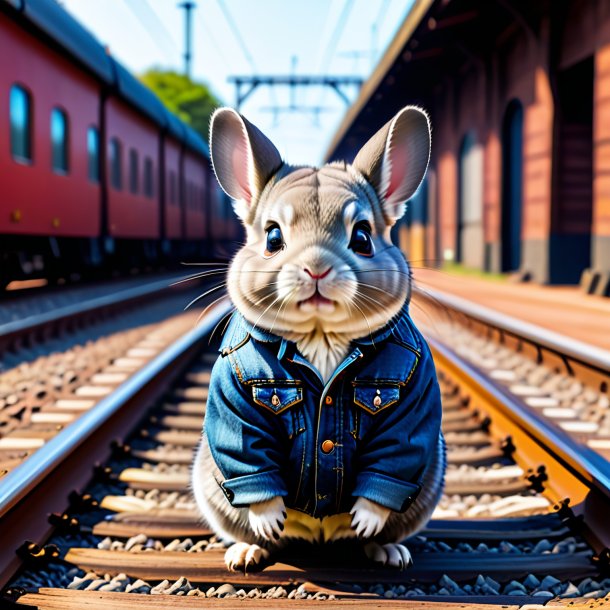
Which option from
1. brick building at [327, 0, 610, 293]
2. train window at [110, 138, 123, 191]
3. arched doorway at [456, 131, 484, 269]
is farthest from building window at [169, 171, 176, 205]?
arched doorway at [456, 131, 484, 269]

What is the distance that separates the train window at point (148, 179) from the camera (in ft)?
51.3

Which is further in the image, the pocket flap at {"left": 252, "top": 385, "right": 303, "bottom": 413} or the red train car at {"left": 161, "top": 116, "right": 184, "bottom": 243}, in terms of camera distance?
the red train car at {"left": 161, "top": 116, "right": 184, "bottom": 243}

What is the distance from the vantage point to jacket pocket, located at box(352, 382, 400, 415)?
2004 mm

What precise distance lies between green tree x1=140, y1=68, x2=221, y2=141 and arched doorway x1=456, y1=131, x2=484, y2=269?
41126 mm

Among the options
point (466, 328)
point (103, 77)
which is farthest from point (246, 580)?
point (103, 77)

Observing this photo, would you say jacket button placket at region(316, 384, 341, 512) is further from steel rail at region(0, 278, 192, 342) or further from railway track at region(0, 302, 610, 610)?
steel rail at region(0, 278, 192, 342)

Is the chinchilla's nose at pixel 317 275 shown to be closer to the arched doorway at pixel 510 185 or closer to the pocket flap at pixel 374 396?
the pocket flap at pixel 374 396

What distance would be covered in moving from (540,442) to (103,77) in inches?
418

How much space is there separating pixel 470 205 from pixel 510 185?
3211 mm

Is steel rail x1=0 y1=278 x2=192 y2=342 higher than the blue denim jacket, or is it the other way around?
the blue denim jacket

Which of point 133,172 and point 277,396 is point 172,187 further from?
point 277,396

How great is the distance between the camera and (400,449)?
6.63ft

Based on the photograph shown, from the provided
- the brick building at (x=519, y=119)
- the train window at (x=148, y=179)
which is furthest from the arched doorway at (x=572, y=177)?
the train window at (x=148, y=179)

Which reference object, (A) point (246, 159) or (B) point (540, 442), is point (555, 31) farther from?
(A) point (246, 159)
